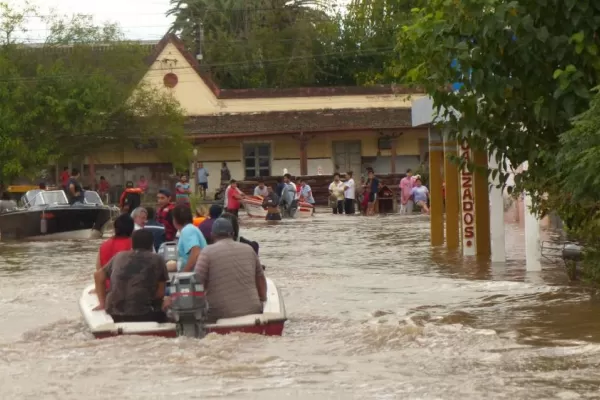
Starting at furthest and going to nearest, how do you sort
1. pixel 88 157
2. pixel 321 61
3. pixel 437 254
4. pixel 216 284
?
1. pixel 321 61
2. pixel 88 157
3. pixel 437 254
4. pixel 216 284

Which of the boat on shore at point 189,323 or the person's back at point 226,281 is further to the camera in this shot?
the person's back at point 226,281

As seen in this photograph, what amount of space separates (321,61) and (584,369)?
215 ft

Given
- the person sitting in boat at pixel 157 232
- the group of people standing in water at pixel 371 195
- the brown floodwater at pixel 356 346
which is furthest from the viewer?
the group of people standing in water at pixel 371 195

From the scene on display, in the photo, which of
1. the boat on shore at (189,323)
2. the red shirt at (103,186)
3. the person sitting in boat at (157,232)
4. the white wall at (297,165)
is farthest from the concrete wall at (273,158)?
the boat on shore at (189,323)

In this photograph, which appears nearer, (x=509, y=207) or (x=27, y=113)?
(x=509, y=207)

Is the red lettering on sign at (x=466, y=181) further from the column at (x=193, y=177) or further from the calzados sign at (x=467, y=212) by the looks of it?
the column at (x=193, y=177)

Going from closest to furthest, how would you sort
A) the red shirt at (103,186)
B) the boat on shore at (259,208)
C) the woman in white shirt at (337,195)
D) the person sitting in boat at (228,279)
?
the person sitting in boat at (228,279) < the boat on shore at (259,208) < the woman in white shirt at (337,195) < the red shirt at (103,186)

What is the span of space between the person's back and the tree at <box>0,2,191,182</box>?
1349 inches

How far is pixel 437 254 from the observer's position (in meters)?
25.5

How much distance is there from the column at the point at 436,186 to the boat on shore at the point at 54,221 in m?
9.99

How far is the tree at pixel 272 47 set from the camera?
2938 inches

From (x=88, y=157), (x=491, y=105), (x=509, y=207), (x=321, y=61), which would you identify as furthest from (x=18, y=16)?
(x=491, y=105)

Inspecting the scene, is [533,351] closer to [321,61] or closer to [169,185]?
[169,185]

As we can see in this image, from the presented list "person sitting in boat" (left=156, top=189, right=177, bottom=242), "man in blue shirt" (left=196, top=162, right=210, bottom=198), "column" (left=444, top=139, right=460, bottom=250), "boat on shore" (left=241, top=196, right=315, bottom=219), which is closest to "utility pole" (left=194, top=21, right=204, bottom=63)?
"man in blue shirt" (left=196, top=162, right=210, bottom=198)
